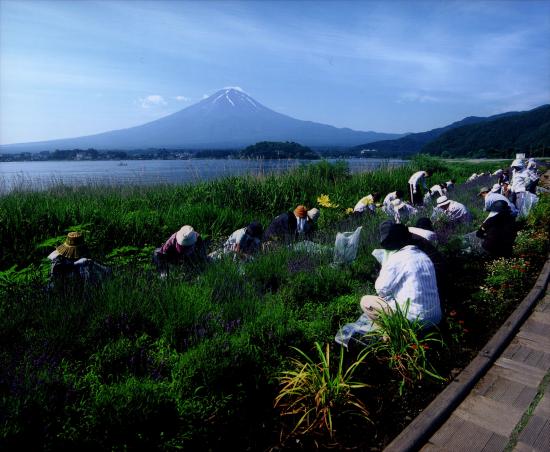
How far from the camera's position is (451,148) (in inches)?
3846

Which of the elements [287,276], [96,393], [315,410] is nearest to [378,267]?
[287,276]

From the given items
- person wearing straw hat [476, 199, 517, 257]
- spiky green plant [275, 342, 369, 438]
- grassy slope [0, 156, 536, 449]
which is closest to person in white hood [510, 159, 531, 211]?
person wearing straw hat [476, 199, 517, 257]

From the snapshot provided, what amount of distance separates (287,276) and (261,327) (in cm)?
152

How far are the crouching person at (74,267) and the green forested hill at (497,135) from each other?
306 ft

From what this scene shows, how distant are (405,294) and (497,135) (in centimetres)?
11597

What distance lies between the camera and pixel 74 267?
461cm

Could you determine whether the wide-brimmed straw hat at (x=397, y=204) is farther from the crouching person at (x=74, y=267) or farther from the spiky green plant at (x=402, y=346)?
the crouching person at (x=74, y=267)

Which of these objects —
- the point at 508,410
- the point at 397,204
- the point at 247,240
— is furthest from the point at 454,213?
the point at 508,410

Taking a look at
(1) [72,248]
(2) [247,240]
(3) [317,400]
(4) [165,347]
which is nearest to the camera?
(3) [317,400]

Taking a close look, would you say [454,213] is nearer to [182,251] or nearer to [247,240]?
[247,240]

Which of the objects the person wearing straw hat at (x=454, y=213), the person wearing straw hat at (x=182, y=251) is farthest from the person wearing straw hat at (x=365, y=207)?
the person wearing straw hat at (x=182, y=251)

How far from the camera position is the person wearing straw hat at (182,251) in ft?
17.9

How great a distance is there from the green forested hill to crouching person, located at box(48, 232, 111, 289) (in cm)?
9342

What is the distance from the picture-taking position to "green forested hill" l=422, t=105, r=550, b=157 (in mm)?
90875
